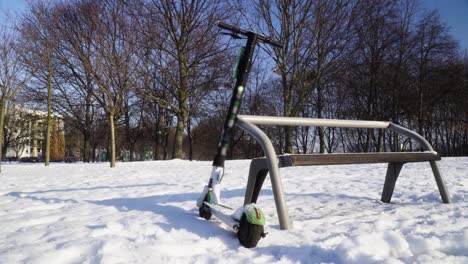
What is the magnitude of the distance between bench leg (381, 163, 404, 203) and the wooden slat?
303mm

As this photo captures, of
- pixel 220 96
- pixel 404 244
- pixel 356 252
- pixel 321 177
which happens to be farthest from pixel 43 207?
pixel 220 96

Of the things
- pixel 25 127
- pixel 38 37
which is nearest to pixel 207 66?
pixel 38 37

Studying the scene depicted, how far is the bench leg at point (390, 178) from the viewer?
3.21 metres

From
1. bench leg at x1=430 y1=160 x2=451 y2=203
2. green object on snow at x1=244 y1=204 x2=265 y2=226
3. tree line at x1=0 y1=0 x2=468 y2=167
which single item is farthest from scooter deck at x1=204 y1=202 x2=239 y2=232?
tree line at x1=0 y1=0 x2=468 y2=167

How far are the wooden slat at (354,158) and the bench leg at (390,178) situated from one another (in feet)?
0.99

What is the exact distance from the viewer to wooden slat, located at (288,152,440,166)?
2.21 m

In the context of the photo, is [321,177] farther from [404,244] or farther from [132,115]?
[132,115]

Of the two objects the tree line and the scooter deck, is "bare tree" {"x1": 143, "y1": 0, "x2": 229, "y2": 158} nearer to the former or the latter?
the tree line

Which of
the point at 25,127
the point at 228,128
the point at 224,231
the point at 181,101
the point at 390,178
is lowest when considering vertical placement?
Answer: the point at 224,231

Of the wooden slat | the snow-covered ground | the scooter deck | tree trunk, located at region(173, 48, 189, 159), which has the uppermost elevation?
tree trunk, located at region(173, 48, 189, 159)

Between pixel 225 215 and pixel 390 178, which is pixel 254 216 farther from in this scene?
pixel 390 178

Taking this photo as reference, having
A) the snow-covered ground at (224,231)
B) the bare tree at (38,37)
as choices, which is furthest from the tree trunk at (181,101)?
the snow-covered ground at (224,231)

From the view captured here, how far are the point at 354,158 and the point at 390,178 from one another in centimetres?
105

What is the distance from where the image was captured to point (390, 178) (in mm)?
3227
